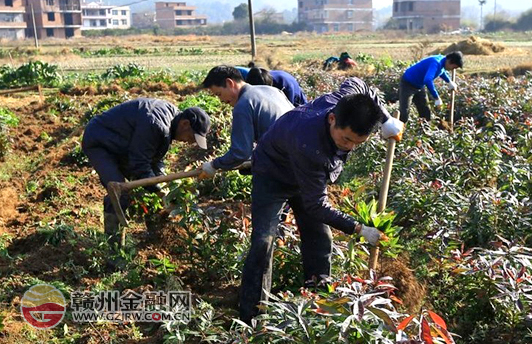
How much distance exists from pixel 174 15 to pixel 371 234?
10374 cm

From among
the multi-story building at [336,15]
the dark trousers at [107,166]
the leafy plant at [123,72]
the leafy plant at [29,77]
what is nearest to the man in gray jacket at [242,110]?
the dark trousers at [107,166]

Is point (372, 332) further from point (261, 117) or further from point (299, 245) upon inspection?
point (261, 117)

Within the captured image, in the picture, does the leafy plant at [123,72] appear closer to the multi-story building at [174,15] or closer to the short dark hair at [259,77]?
the short dark hair at [259,77]

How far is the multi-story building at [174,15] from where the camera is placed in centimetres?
10244

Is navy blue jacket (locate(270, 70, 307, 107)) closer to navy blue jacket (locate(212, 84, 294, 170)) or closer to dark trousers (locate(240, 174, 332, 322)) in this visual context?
navy blue jacket (locate(212, 84, 294, 170))

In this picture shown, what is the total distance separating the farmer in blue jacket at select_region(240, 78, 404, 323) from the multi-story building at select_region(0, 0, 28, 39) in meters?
65.9

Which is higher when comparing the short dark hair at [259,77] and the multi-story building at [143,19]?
the multi-story building at [143,19]

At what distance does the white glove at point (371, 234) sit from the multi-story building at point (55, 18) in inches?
2693

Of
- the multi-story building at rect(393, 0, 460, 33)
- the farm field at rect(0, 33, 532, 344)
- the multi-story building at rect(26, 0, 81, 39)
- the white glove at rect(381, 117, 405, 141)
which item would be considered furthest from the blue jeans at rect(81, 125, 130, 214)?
the multi-story building at rect(393, 0, 460, 33)

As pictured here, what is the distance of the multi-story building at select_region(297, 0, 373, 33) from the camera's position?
102 meters

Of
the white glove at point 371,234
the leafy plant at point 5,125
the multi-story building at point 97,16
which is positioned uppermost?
the multi-story building at point 97,16

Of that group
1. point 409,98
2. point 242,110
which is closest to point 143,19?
point 409,98

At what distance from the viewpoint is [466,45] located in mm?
25734

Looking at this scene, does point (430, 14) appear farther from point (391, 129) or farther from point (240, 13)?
point (391, 129)
